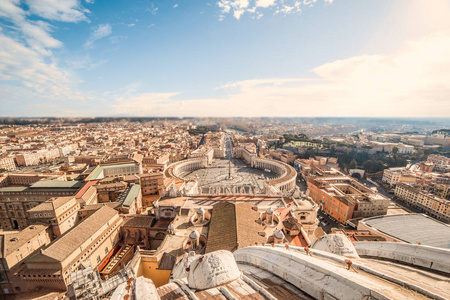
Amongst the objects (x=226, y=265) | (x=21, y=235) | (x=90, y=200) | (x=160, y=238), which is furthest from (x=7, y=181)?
(x=226, y=265)

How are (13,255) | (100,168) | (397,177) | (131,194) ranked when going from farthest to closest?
1. (397,177)
2. (100,168)
3. (131,194)
4. (13,255)

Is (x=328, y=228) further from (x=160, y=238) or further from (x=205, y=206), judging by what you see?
(x=160, y=238)

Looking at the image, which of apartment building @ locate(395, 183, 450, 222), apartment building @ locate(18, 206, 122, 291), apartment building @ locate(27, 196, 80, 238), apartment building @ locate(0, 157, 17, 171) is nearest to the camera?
apartment building @ locate(18, 206, 122, 291)

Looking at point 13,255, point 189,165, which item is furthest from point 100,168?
point 189,165

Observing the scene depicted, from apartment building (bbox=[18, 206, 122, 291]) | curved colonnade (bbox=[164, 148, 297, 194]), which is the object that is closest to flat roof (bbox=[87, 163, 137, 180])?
curved colonnade (bbox=[164, 148, 297, 194])

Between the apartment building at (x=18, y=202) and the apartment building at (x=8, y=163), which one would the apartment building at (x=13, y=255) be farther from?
the apartment building at (x=8, y=163)

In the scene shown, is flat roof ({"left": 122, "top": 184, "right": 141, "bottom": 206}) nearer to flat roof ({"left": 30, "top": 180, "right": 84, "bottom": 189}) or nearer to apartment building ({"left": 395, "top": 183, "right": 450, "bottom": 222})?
flat roof ({"left": 30, "top": 180, "right": 84, "bottom": 189})

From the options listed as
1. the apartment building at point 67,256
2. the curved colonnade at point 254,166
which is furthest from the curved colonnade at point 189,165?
the apartment building at point 67,256

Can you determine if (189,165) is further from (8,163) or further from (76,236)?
(8,163)
